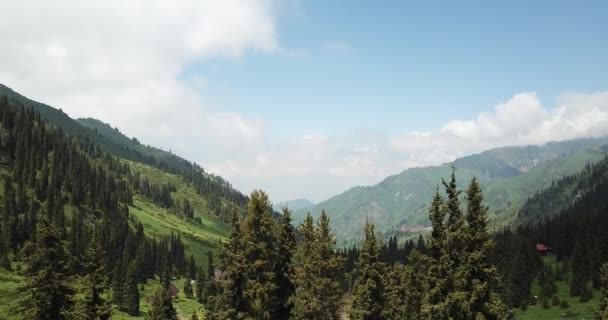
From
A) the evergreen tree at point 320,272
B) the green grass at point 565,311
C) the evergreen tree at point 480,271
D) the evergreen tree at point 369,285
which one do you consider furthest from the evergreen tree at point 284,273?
the green grass at point 565,311

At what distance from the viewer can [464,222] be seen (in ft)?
118

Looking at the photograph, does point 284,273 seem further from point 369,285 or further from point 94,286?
point 94,286

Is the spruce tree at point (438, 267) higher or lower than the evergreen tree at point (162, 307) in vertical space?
higher

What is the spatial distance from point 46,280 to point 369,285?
2776cm

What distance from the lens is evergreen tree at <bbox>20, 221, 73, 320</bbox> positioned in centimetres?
3459

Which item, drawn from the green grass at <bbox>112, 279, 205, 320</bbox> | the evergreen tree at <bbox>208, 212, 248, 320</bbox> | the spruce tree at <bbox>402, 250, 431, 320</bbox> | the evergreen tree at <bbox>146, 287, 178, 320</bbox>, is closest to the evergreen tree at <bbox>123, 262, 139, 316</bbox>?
the green grass at <bbox>112, 279, 205, 320</bbox>

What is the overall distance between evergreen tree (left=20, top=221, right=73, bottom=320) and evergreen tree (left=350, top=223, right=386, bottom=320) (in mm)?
25576

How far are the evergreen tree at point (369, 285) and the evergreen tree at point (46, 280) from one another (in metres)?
25.6

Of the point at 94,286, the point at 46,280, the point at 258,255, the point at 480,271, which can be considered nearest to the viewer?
the point at 480,271

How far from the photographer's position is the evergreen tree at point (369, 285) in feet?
146

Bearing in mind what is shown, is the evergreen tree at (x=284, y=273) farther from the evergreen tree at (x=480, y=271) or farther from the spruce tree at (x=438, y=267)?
the evergreen tree at (x=480, y=271)

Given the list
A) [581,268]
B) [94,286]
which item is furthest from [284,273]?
[581,268]

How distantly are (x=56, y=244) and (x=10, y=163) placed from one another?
15950cm

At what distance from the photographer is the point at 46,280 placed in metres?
34.8
